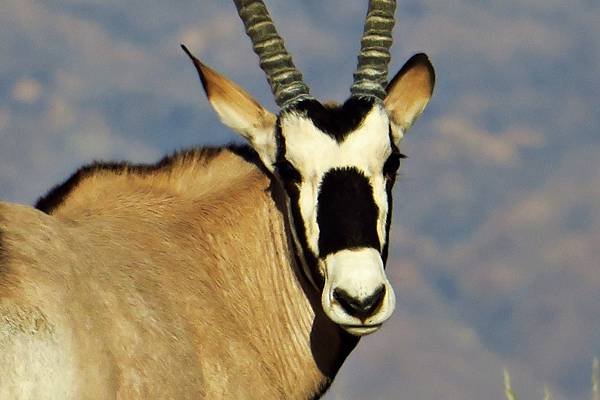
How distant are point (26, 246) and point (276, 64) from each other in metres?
3.31

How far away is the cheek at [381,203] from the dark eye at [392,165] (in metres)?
0.14

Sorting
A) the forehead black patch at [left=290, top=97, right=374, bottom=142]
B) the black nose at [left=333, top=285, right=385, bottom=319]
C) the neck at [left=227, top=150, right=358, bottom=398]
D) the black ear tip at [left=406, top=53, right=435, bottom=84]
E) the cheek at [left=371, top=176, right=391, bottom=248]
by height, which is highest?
the forehead black patch at [left=290, top=97, right=374, bottom=142]

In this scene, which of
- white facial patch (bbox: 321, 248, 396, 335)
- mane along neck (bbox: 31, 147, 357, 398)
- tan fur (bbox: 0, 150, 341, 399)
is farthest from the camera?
mane along neck (bbox: 31, 147, 357, 398)

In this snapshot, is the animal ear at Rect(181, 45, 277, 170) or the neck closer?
the neck

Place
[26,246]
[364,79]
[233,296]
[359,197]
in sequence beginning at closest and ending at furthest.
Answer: [26,246], [359,197], [233,296], [364,79]

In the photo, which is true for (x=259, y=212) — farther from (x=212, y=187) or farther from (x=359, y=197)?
(x=359, y=197)

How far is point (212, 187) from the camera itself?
10.0 meters

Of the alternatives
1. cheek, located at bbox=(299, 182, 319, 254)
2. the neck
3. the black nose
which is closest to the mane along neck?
the neck

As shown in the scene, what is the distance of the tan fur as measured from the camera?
7.01 metres

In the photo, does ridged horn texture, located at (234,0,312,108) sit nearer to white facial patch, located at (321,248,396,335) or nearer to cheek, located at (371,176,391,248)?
cheek, located at (371,176,391,248)

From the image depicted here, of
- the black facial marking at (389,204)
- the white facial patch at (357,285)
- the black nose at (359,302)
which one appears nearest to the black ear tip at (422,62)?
the black facial marking at (389,204)

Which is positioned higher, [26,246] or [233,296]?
[26,246]

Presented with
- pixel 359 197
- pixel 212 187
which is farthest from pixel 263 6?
pixel 359 197

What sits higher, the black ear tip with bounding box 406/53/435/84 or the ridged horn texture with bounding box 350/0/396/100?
the ridged horn texture with bounding box 350/0/396/100
